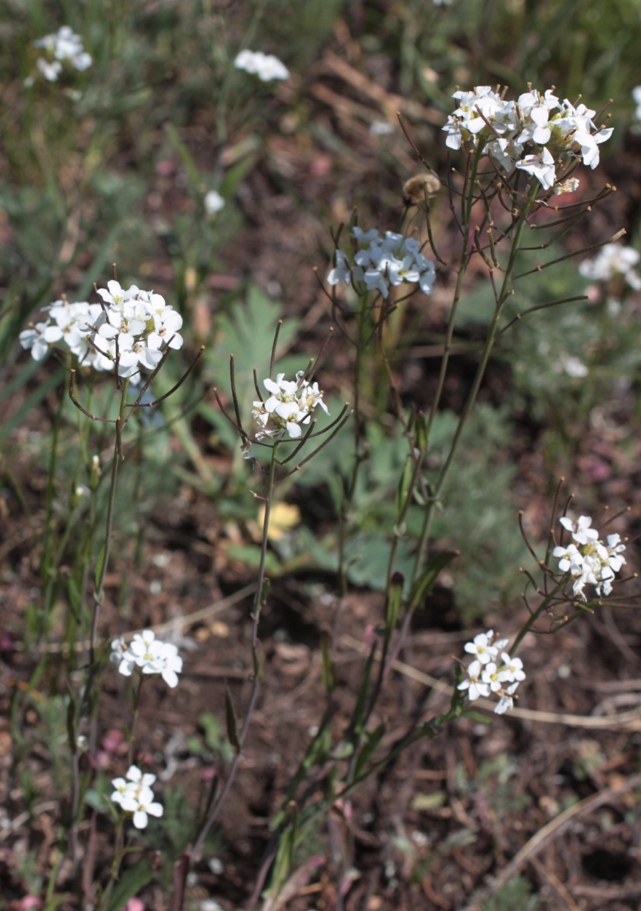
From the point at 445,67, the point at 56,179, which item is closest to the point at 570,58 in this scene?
the point at 445,67

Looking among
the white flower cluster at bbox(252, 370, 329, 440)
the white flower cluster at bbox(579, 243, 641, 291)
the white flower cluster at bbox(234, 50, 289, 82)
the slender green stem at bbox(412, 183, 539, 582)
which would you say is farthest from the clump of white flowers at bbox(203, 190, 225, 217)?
the white flower cluster at bbox(252, 370, 329, 440)

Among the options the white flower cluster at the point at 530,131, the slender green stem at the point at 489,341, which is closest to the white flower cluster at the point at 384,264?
the slender green stem at the point at 489,341

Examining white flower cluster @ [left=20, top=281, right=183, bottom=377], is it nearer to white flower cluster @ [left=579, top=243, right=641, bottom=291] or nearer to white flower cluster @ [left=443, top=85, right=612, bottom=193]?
white flower cluster @ [left=443, top=85, right=612, bottom=193]

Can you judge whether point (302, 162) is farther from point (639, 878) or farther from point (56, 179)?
point (639, 878)

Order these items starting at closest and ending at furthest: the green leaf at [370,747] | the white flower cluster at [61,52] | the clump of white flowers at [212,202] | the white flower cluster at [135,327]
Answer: the white flower cluster at [135,327] → the green leaf at [370,747] → the white flower cluster at [61,52] → the clump of white flowers at [212,202]

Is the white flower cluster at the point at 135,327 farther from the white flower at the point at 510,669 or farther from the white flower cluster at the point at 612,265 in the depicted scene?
the white flower cluster at the point at 612,265

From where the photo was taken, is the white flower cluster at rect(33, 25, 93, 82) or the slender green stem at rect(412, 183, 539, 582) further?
the white flower cluster at rect(33, 25, 93, 82)
